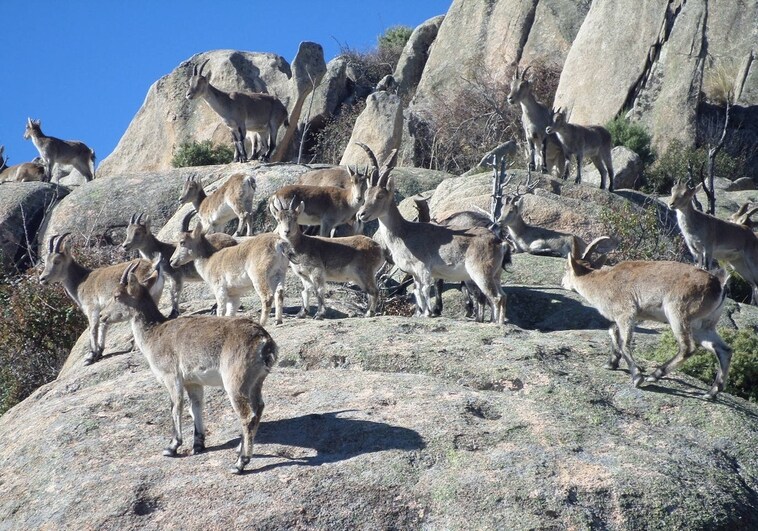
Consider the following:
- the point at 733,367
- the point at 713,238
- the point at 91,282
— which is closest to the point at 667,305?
the point at 733,367

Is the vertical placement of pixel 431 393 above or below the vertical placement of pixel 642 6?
below

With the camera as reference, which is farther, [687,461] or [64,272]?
[64,272]

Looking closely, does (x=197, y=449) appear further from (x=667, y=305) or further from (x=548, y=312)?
(x=548, y=312)

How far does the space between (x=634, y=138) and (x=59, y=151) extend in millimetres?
16770

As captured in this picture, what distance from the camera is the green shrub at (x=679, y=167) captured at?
32.1 m

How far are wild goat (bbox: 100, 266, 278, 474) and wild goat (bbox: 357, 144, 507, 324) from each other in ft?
18.1

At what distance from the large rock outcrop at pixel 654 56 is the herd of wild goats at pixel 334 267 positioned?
914 cm

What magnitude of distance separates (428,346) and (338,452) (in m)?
3.03

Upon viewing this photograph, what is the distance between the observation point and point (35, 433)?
11570mm

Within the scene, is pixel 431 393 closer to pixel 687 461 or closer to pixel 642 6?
pixel 687 461

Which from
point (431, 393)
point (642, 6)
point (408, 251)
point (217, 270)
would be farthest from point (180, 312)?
point (642, 6)

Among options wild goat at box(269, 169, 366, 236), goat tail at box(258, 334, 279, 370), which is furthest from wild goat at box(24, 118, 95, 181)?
goat tail at box(258, 334, 279, 370)

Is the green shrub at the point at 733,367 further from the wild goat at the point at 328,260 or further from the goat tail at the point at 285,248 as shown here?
the goat tail at the point at 285,248

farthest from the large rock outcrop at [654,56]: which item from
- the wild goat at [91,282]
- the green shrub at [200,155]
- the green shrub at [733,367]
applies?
the wild goat at [91,282]
